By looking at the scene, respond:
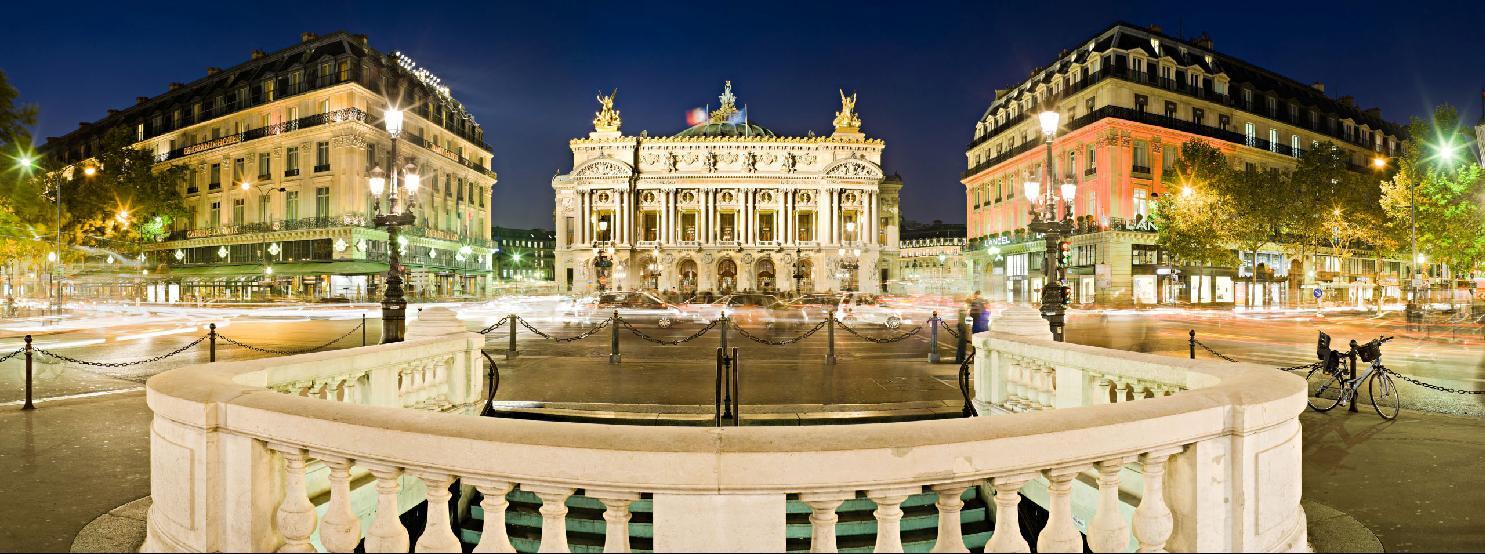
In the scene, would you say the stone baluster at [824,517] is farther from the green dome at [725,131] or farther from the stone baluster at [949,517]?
the green dome at [725,131]

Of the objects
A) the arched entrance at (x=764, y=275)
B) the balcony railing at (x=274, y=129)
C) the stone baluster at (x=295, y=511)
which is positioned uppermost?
the balcony railing at (x=274, y=129)

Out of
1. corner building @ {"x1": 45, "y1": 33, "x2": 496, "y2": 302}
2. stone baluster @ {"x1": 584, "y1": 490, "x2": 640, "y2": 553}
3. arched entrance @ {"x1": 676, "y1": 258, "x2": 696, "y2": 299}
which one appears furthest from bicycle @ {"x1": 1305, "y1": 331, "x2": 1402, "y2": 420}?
arched entrance @ {"x1": 676, "y1": 258, "x2": 696, "y2": 299}

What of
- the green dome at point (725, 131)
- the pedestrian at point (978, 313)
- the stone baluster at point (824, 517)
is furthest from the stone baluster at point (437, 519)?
the green dome at point (725, 131)

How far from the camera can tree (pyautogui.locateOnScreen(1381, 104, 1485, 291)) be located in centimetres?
2950

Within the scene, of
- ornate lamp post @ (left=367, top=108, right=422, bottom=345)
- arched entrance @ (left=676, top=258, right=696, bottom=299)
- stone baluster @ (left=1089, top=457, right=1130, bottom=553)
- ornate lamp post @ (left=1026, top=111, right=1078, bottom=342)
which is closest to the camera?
stone baluster @ (left=1089, top=457, right=1130, bottom=553)

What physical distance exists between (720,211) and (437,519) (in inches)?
2936

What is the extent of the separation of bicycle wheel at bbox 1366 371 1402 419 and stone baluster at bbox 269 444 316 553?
12023 mm

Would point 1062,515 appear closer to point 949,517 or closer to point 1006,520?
point 1006,520

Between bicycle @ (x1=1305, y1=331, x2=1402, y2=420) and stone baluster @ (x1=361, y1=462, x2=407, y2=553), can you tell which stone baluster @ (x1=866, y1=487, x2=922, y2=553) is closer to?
stone baluster @ (x1=361, y1=462, x2=407, y2=553)

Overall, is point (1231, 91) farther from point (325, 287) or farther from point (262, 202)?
point (262, 202)

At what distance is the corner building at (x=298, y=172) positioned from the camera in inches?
1890

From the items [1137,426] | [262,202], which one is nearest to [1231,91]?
[1137,426]

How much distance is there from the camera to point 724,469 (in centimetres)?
279

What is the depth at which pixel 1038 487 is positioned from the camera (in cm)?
713
